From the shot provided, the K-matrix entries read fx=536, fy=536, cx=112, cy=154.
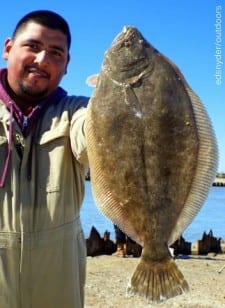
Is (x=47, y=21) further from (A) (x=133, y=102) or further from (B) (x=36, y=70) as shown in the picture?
(A) (x=133, y=102)

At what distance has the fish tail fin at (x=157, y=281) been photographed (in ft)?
10.0

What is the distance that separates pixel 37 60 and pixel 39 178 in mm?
795

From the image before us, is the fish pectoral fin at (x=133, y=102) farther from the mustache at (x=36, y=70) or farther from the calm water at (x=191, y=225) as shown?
the calm water at (x=191, y=225)

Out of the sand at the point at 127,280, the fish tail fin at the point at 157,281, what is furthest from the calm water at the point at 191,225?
the fish tail fin at the point at 157,281

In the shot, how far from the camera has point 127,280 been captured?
1012 centimetres

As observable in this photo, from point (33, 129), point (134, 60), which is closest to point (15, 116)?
point (33, 129)

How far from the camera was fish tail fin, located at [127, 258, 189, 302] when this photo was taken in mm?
3062

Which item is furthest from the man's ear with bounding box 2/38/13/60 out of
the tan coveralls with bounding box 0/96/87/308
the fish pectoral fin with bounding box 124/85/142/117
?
the fish pectoral fin with bounding box 124/85/142/117

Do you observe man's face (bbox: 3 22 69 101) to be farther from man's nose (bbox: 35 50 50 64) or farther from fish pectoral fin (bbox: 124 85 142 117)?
fish pectoral fin (bbox: 124 85 142 117)

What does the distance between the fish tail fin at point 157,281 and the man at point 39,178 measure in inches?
28.8

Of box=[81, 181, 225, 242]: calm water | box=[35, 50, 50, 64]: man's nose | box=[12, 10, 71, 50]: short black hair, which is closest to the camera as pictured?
box=[35, 50, 50, 64]: man's nose

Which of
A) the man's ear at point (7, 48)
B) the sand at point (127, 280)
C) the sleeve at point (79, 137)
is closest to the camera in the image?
the sleeve at point (79, 137)

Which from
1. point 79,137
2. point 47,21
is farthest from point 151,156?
point 47,21

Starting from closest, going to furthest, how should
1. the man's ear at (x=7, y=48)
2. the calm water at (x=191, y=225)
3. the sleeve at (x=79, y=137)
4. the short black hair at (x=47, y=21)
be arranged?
the sleeve at (x=79, y=137), the short black hair at (x=47, y=21), the man's ear at (x=7, y=48), the calm water at (x=191, y=225)
